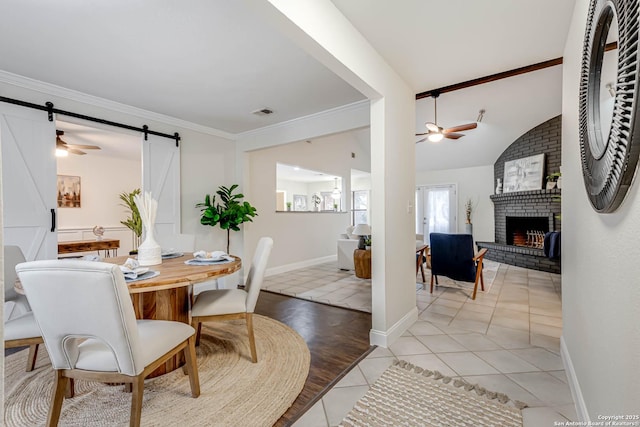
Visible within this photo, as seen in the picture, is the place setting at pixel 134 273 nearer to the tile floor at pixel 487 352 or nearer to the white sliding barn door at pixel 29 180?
the tile floor at pixel 487 352

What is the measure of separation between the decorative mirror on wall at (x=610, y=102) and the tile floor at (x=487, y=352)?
1.33m

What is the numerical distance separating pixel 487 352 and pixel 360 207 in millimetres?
7837

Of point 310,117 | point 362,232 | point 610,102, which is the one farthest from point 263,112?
point 610,102

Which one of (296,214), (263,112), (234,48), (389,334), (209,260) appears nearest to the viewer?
(209,260)

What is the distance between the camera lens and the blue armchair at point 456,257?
12.3 feet

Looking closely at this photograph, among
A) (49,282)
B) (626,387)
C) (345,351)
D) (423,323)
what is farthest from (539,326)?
(49,282)

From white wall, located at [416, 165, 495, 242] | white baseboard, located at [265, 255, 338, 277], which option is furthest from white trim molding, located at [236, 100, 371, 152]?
white wall, located at [416, 165, 495, 242]

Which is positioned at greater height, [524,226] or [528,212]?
[528,212]

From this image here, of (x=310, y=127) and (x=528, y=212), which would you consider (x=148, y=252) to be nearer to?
(x=310, y=127)

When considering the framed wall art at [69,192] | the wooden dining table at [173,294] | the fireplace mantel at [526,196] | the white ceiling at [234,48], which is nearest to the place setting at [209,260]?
the wooden dining table at [173,294]

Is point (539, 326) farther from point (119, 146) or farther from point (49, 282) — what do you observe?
point (119, 146)

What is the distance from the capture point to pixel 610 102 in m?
1.11

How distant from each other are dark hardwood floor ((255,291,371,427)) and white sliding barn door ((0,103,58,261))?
2.36 m

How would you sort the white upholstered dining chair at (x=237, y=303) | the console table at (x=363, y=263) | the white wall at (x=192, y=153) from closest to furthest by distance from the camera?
the white upholstered dining chair at (x=237, y=303), the white wall at (x=192, y=153), the console table at (x=363, y=263)
